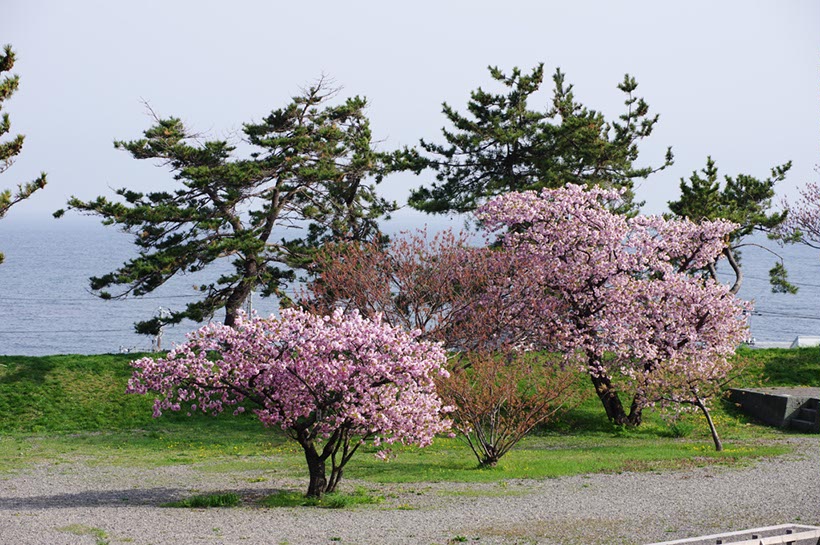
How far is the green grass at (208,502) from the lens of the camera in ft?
62.2

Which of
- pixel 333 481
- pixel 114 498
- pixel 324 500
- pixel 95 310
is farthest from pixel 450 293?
pixel 95 310

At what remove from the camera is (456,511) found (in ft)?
58.7

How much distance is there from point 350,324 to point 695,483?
9.12 meters

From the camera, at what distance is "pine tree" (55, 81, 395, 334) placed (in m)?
35.7

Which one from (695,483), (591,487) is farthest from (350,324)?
(695,483)

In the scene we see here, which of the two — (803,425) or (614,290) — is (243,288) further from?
(803,425)

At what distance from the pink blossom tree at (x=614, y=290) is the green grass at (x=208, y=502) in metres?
14.8

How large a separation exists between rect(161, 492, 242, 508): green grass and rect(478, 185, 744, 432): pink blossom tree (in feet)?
48.5

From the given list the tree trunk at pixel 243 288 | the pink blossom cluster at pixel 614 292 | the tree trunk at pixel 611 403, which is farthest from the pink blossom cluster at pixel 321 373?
the tree trunk at pixel 243 288

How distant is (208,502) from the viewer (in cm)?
1905

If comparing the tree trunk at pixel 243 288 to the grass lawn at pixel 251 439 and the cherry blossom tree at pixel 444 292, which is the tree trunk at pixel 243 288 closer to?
the grass lawn at pixel 251 439

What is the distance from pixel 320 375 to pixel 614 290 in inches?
583

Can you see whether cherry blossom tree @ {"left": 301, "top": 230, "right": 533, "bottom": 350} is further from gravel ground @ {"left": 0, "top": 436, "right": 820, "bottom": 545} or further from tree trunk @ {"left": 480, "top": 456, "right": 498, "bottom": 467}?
gravel ground @ {"left": 0, "top": 436, "right": 820, "bottom": 545}

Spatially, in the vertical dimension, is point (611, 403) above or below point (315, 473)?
above
